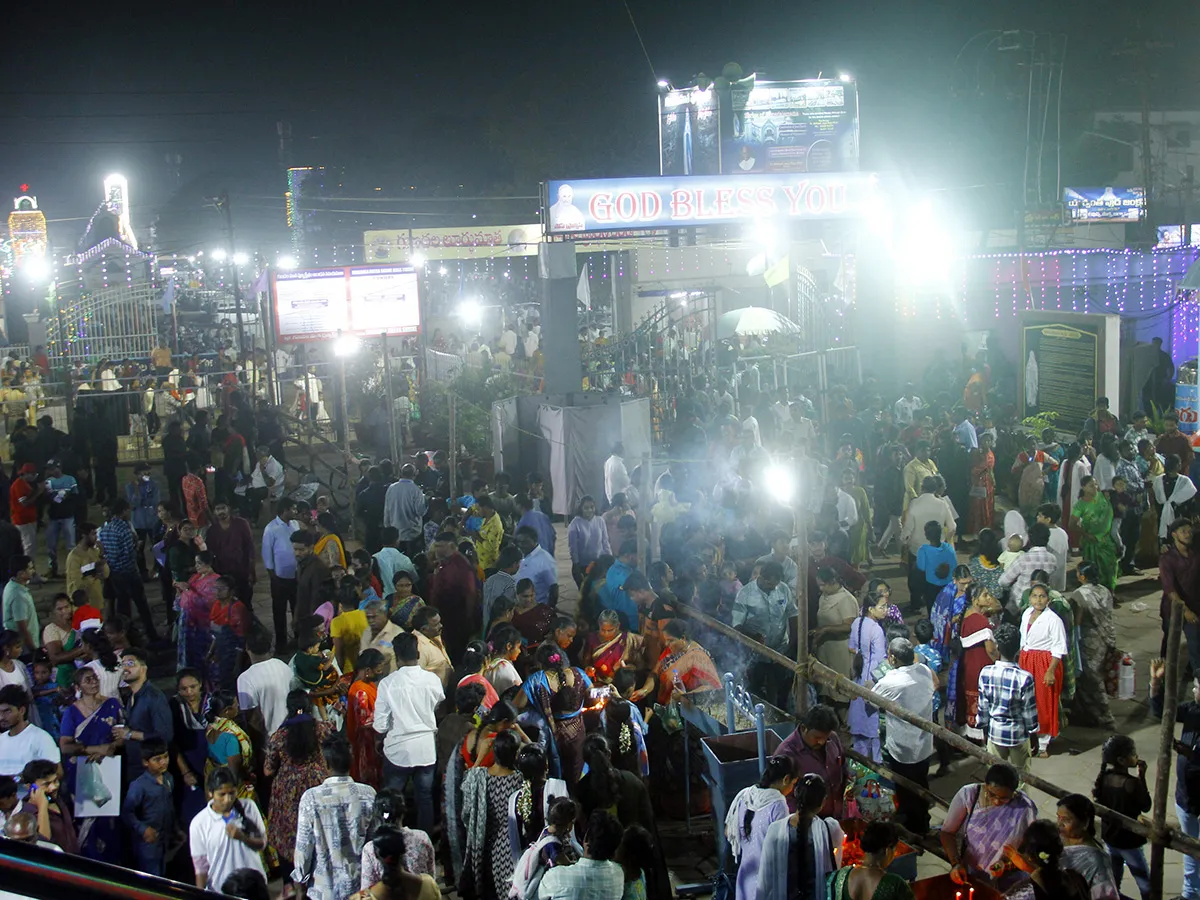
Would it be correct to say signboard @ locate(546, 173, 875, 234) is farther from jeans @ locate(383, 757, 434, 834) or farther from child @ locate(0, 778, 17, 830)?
child @ locate(0, 778, 17, 830)

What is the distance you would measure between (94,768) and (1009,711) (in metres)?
5.50

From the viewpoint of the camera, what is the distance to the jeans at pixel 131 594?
11.6 m

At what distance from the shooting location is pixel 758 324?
82.6 ft

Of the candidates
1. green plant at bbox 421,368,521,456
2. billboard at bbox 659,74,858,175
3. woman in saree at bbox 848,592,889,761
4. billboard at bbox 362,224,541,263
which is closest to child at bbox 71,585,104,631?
woman in saree at bbox 848,592,889,761

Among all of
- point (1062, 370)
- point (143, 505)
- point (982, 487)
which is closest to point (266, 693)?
point (143, 505)

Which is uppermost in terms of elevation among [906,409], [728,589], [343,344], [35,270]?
[35,270]

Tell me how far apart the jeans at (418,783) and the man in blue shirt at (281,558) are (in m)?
4.06

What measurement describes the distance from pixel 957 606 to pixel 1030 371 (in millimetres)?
13007

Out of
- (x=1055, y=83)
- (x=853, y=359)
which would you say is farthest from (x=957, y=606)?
(x=1055, y=83)

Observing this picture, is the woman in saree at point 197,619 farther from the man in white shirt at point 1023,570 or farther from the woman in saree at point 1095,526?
the woman in saree at point 1095,526

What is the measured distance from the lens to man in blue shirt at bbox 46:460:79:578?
14094mm

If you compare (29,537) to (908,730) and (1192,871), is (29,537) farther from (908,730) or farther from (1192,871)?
(1192,871)

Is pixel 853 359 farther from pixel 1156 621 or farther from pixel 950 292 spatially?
pixel 1156 621

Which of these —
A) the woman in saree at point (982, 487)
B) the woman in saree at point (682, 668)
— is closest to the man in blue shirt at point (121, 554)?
the woman in saree at point (682, 668)
